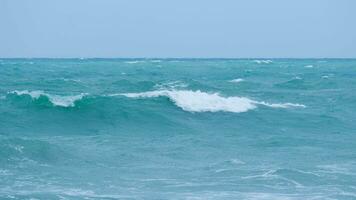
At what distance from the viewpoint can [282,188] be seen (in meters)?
10.6

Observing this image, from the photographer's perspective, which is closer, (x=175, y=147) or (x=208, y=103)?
(x=175, y=147)

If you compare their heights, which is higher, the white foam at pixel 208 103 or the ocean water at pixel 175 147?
the white foam at pixel 208 103

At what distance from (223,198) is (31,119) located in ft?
34.5

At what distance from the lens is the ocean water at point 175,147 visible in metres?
10.5

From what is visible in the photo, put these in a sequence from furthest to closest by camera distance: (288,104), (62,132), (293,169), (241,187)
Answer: (288,104), (62,132), (293,169), (241,187)

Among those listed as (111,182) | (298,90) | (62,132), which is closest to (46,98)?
(62,132)

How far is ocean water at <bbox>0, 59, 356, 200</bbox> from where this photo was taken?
10.5 meters

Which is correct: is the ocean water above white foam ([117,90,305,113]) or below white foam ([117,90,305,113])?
below

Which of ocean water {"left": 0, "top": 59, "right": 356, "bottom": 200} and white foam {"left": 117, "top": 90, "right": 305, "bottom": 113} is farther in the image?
white foam {"left": 117, "top": 90, "right": 305, "bottom": 113}

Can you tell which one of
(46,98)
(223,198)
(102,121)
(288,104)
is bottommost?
(223,198)

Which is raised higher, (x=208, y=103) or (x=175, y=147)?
(x=208, y=103)

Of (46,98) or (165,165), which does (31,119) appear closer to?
(46,98)

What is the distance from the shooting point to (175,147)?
14930mm

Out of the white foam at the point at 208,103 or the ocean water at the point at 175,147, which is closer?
the ocean water at the point at 175,147
